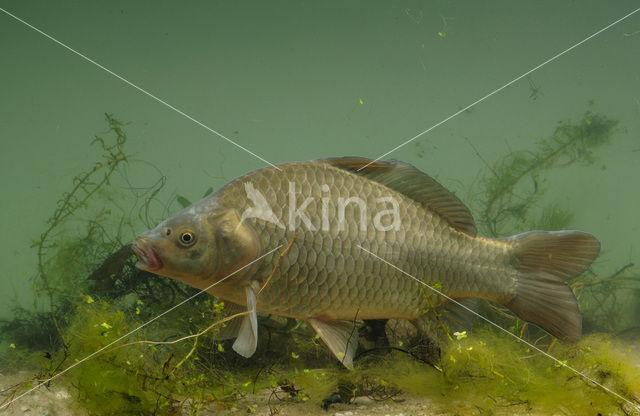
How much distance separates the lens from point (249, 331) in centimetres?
231

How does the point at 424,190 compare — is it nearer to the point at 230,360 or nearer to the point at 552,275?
the point at 552,275

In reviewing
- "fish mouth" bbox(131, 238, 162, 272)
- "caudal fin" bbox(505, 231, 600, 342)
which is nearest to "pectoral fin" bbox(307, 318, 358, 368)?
"fish mouth" bbox(131, 238, 162, 272)

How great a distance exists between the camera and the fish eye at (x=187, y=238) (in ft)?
7.63

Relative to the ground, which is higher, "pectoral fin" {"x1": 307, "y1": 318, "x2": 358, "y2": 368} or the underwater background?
the underwater background

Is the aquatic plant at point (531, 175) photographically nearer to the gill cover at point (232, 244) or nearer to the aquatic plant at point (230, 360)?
the aquatic plant at point (230, 360)

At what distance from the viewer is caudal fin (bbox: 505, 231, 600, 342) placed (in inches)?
103

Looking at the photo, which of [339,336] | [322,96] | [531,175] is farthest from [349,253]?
[531,175]

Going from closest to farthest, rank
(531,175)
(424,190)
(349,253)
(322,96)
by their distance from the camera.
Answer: (349,253), (424,190), (531,175), (322,96)

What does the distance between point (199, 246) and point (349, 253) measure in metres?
0.82

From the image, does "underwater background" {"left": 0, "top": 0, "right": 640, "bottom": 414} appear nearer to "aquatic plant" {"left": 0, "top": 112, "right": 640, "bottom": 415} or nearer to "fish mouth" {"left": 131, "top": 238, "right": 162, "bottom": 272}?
"aquatic plant" {"left": 0, "top": 112, "right": 640, "bottom": 415}

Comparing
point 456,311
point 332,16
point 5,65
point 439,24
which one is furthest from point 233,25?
point 456,311

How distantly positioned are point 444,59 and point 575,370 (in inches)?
189

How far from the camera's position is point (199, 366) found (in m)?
2.87

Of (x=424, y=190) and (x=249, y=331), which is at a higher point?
(x=424, y=190)
